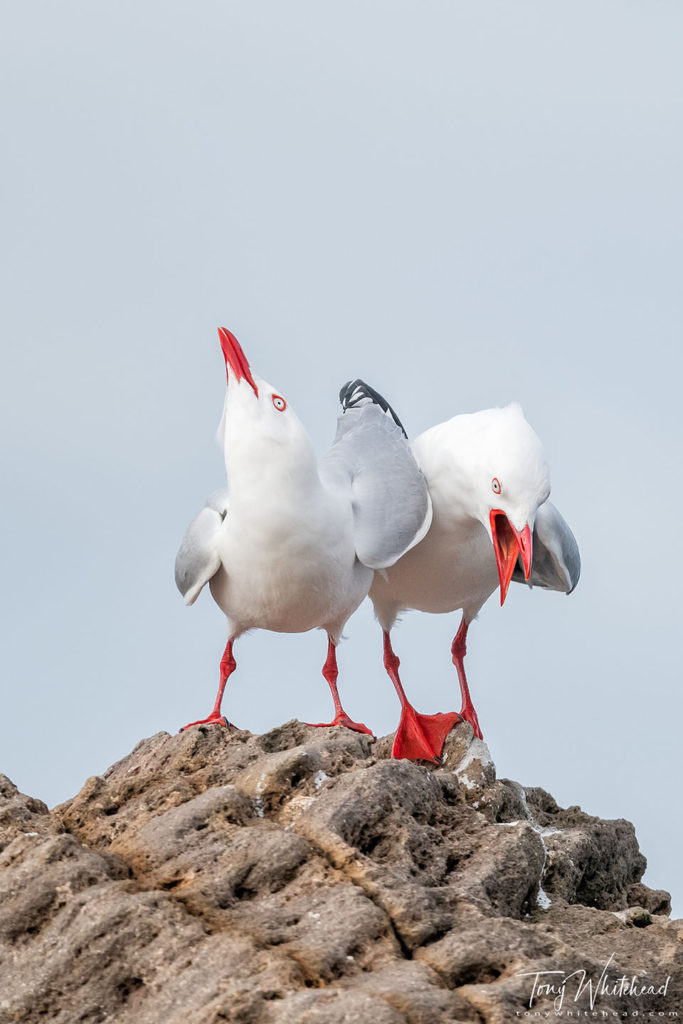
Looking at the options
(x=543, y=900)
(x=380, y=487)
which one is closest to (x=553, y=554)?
(x=380, y=487)

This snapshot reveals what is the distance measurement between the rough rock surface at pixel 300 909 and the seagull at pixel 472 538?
4.91ft

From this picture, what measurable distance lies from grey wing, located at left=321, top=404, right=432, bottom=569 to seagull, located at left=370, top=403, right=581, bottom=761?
0.21 m

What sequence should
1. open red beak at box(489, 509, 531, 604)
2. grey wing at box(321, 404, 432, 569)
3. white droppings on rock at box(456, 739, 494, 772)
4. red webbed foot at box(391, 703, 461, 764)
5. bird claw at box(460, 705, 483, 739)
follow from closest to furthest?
white droppings on rock at box(456, 739, 494, 772), red webbed foot at box(391, 703, 461, 764), open red beak at box(489, 509, 531, 604), grey wing at box(321, 404, 432, 569), bird claw at box(460, 705, 483, 739)

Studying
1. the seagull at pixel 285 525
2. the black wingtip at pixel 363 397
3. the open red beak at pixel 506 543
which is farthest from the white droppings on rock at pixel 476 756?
the black wingtip at pixel 363 397

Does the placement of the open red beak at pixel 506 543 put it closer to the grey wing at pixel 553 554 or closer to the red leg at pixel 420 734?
the grey wing at pixel 553 554

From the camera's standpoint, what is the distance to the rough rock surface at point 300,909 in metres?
4.90

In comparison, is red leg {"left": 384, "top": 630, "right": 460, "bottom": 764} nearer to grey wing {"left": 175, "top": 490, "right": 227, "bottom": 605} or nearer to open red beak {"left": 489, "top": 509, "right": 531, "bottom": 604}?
open red beak {"left": 489, "top": 509, "right": 531, "bottom": 604}

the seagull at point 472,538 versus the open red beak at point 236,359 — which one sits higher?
the open red beak at point 236,359

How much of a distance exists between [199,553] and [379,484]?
1.25m

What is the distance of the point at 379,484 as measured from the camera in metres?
8.62

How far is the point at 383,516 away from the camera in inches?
332

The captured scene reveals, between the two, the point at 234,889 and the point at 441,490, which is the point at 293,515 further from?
the point at 234,889

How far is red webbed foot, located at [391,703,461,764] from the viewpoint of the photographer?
773 centimetres
